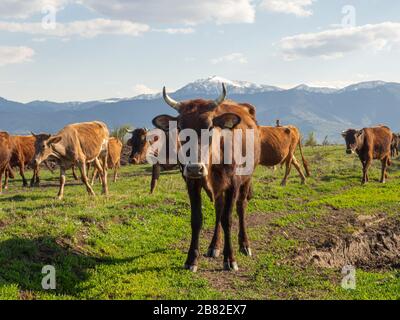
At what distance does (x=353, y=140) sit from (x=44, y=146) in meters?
13.4

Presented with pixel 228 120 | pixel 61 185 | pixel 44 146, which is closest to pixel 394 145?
pixel 61 185

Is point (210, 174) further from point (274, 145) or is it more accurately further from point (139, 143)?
point (139, 143)

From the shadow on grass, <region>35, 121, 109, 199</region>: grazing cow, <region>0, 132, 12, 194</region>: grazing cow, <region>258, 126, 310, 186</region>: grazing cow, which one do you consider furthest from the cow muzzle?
<region>0, 132, 12, 194</region>: grazing cow

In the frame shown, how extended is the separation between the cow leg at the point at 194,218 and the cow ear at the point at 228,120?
3.67 ft

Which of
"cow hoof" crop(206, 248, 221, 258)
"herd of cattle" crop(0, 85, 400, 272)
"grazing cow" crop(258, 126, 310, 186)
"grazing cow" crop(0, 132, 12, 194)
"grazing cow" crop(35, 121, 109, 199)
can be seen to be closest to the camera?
"herd of cattle" crop(0, 85, 400, 272)

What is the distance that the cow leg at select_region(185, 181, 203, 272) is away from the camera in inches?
316

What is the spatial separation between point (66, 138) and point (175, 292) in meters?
9.29

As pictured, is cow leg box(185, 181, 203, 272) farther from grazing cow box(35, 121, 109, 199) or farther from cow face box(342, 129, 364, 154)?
cow face box(342, 129, 364, 154)

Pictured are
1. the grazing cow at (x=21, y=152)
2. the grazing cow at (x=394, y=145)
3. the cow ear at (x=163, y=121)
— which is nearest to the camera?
the cow ear at (x=163, y=121)

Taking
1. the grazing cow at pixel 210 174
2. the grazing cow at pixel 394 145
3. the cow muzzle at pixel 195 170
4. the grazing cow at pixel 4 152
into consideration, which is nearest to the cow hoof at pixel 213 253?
the grazing cow at pixel 210 174

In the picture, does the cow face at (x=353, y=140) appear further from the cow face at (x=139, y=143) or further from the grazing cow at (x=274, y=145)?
the cow face at (x=139, y=143)

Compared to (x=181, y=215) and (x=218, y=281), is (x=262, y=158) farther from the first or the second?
(x=218, y=281)

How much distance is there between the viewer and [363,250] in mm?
11820

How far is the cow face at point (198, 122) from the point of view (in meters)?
7.23
